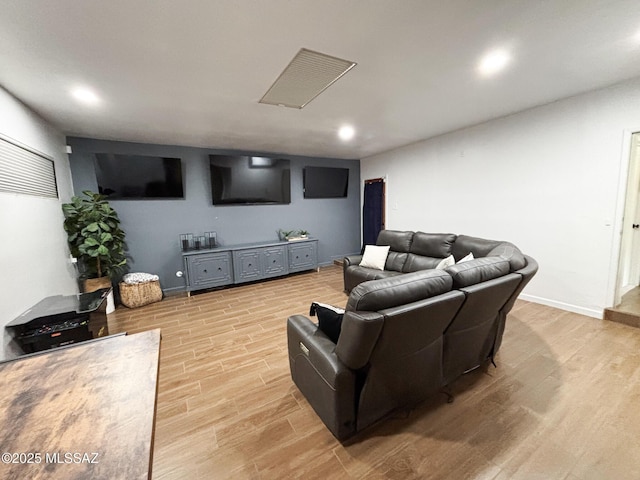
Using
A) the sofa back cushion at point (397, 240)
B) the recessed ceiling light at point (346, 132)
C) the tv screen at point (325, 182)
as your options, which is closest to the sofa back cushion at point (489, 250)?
the sofa back cushion at point (397, 240)

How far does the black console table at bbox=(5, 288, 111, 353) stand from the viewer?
202cm

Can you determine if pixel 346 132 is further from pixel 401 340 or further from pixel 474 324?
pixel 401 340

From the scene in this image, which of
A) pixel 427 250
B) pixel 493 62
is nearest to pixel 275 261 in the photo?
pixel 427 250

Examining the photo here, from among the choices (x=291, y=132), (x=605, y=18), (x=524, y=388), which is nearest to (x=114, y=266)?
(x=291, y=132)

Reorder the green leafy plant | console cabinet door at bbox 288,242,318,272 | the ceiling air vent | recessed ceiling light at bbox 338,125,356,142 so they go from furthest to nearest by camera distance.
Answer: console cabinet door at bbox 288,242,318,272 → recessed ceiling light at bbox 338,125,356,142 → the green leafy plant → the ceiling air vent

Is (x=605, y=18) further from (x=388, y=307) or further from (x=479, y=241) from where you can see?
(x=388, y=307)

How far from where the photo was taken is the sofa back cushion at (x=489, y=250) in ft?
6.40

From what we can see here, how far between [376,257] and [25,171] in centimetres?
401

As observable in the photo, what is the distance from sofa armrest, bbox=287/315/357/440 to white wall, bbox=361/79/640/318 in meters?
3.29

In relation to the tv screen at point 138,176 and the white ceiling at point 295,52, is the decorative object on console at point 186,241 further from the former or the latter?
the white ceiling at point 295,52

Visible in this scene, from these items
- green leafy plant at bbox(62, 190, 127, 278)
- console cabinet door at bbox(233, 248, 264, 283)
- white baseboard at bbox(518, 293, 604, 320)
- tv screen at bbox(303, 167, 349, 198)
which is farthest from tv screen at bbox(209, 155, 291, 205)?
white baseboard at bbox(518, 293, 604, 320)

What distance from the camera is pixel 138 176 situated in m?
3.95

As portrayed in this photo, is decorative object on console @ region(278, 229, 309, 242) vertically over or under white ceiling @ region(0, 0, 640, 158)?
under

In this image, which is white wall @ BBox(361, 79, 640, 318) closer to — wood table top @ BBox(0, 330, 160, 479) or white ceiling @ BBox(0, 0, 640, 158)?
white ceiling @ BBox(0, 0, 640, 158)
